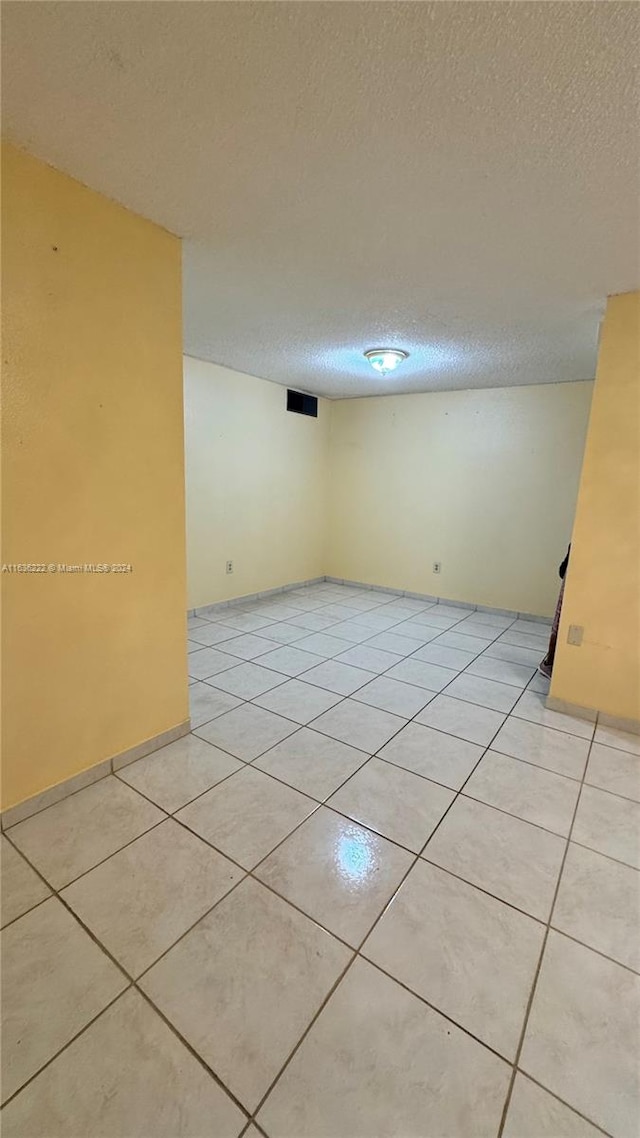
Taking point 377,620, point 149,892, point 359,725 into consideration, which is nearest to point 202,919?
point 149,892

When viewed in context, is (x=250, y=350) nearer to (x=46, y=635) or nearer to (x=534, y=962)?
(x=46, y=635)

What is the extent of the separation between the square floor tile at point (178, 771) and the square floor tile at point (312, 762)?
0.63 ft

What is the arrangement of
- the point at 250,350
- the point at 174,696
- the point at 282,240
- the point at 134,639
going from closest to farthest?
the point at 282,240 → the point at 134,639 → the point at 174,696 → the point at 250,350

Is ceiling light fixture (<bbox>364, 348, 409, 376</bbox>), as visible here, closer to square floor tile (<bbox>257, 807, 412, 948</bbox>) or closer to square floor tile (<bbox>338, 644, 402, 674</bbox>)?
square floor tile (<bbox>338, 644, 402, 674</bbox>)

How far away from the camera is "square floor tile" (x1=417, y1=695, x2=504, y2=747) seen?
2395 mm

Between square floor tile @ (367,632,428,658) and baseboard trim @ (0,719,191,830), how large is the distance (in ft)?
5.84

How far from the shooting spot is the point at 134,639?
6.56ft

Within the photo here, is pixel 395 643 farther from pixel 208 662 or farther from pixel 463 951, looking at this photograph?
pixel 463 951

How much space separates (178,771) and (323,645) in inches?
68.9

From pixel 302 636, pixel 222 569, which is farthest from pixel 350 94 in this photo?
pixel 222 569

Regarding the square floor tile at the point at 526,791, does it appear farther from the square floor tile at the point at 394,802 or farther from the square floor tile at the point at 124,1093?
the square floor tile at the point at 124,1093

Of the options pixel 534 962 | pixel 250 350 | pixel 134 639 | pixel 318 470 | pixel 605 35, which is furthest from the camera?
pixel 318 470

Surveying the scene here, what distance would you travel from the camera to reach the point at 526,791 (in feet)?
6.48

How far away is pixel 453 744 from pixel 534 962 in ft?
3.45
